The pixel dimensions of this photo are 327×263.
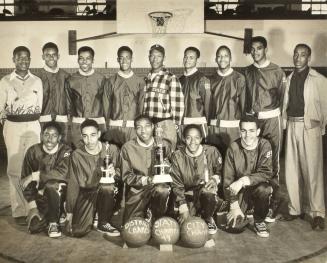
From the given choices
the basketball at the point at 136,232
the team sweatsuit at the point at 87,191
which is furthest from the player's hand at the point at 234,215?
the team sweatsuit at the point at 87,191

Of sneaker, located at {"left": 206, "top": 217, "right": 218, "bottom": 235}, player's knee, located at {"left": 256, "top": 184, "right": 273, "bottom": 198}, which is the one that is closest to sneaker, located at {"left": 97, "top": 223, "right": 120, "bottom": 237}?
sneaker, located at {"left": 206, "top": 217, "right": 218, "bottom": 235}

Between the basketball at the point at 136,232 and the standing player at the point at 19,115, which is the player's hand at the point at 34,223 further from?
the basketball at the point at 136,232

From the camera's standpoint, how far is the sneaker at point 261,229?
452cm

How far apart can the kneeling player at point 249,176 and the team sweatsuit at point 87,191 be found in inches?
47.2

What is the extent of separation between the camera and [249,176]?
4.65 metres

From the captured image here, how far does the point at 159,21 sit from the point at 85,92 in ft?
9.46

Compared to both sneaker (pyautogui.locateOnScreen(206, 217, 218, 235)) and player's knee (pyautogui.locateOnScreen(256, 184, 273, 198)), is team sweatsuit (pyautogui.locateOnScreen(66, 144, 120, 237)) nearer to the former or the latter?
sneaker (pyautogui.locateOnScreen(206, 217, 218, 235))

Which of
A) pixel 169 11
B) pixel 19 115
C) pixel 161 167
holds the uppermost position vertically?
pixel 169 11

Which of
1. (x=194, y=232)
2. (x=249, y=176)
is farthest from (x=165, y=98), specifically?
(x=194, y=232)

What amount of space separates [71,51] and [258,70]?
173 inches

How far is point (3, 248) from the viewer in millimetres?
4246

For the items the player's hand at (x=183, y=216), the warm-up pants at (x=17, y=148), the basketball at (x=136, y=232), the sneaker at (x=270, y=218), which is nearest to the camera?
the basketball at (x=136, y=232)

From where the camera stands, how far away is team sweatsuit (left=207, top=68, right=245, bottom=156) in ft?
17.5

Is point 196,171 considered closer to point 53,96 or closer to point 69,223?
point 69,223
